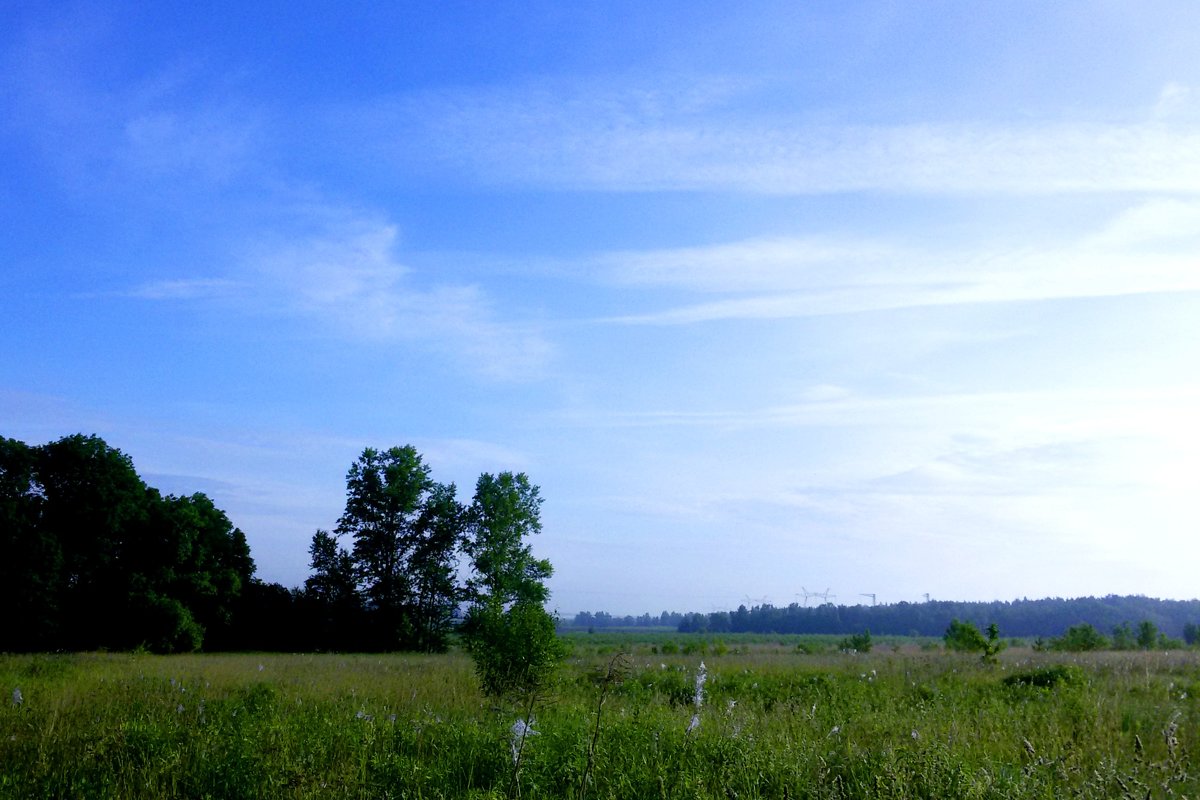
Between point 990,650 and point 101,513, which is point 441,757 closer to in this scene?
point 990,650

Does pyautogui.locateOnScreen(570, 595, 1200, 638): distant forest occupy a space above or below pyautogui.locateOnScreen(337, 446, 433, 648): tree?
below

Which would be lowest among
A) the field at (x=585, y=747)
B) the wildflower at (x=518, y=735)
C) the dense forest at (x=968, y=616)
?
A: the dense forest at (x=968, y=616)

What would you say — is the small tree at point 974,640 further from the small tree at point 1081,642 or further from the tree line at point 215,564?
the tree line at point 215,564

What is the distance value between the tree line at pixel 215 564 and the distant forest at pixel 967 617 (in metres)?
38.7

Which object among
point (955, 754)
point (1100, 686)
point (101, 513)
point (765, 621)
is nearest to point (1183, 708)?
point (1100, 686)

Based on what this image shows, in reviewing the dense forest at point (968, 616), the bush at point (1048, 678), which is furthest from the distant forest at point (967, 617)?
the bush at point (1048, 678)

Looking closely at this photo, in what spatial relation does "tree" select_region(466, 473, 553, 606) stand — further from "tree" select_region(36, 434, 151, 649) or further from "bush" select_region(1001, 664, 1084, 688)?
"bush" select_region(1001, 664, 1084, 688)

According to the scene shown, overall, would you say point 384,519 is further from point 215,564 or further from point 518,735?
point 518,735

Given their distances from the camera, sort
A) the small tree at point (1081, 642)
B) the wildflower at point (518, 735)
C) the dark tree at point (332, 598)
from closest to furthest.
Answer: the wildflower at point (518, 735) → the small tree at point (1081, 642) → the dark tree at point (332, 598)

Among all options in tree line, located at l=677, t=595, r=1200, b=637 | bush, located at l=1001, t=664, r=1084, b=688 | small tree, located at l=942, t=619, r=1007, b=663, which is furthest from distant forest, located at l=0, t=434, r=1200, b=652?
tree line, located at l=677, t=595, r=1200, b=637

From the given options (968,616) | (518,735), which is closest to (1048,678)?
(518,735)

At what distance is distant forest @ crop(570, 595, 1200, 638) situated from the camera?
88.7 m

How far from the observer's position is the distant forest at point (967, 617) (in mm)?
88688

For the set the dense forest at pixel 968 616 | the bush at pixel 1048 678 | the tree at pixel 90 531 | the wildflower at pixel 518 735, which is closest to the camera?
the wildflower at pixel 518 735
